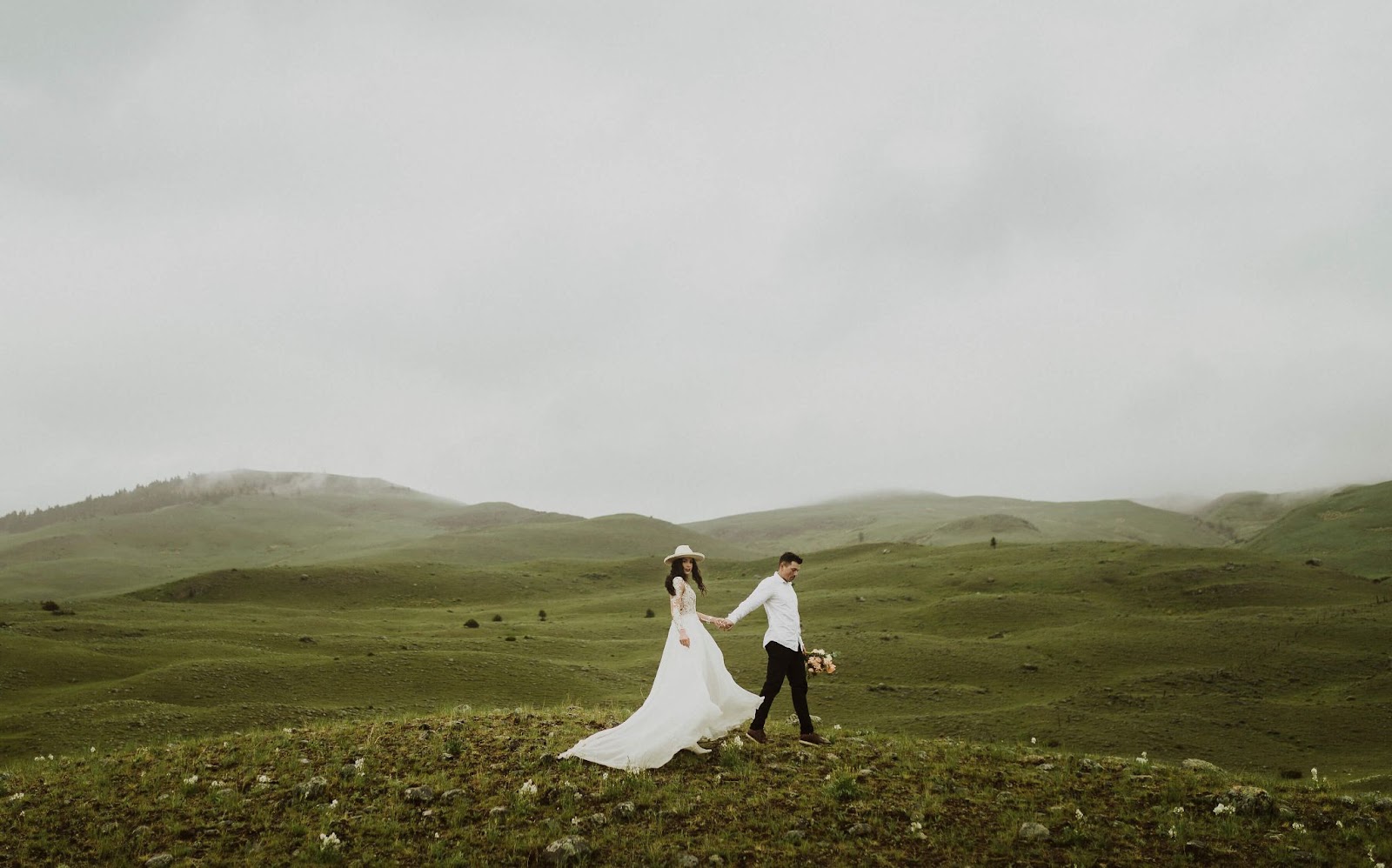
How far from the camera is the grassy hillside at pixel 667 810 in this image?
11.1 metres

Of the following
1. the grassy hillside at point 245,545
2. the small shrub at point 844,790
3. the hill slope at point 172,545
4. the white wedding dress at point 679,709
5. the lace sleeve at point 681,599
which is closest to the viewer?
the small shrub at point 844,790

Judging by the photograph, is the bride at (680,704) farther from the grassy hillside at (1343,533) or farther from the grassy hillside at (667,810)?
the grassy hillside at (1343,533)

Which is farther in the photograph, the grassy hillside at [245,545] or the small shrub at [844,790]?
the grassy hillside at [245,545]

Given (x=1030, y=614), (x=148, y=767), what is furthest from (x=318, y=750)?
(x=1030, y=614)

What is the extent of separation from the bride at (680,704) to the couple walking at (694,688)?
1 cm

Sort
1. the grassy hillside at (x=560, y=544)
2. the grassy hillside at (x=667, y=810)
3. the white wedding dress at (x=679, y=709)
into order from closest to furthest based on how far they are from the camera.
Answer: the grassy hillside at (x=667, y=810) → the white wedding dress at (x=679, y=709) → the grassy hillside at (x=560, y=544)

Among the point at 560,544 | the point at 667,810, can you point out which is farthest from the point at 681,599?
the point at 560,544

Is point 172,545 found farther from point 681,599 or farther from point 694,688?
point 694,688

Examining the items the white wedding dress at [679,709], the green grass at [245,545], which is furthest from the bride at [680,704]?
the green grass at [245,545]

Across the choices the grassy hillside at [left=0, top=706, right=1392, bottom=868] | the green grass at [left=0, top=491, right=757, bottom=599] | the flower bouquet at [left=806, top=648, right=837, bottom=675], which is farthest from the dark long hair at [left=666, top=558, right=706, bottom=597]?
the green grass at [left=0, top=491, right=757, bottom=599]

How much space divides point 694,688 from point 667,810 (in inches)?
101

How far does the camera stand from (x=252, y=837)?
11.8m

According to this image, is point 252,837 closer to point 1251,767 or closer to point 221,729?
point 221,729

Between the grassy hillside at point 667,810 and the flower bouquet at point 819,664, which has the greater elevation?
the flower bouquet at point 819,664
